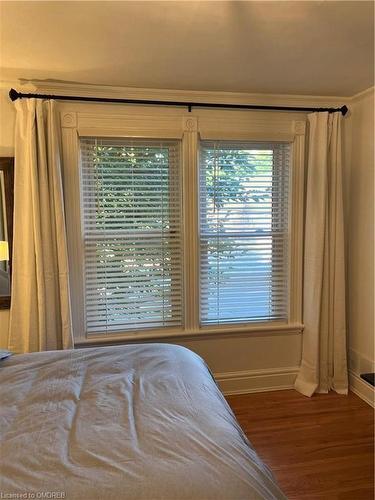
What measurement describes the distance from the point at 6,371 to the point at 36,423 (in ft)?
1.74

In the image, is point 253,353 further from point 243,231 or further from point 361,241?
point 361,241

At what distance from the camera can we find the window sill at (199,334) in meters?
2.82

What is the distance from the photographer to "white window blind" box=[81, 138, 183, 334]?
276cm

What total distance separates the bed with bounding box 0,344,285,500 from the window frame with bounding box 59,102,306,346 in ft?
3.62

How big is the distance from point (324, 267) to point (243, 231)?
729 mm

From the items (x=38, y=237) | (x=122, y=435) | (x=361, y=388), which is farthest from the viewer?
(x=361, y=388)

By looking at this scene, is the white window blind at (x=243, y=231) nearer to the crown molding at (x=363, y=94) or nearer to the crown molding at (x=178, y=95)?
the crown molding at (x=178, y=95)

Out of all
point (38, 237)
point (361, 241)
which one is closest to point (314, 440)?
point (361, 241)

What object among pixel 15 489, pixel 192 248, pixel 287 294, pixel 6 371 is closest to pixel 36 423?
pixel 15 489

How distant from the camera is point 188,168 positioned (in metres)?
2.83

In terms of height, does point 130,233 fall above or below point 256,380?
above

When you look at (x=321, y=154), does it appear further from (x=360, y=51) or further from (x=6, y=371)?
(x=6, y=371)

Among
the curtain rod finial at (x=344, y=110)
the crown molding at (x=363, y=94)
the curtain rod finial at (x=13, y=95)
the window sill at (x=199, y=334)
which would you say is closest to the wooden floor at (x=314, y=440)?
the window sill at (x=199, y=334)

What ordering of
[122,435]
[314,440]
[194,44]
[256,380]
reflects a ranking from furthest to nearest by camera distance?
1. [256,380]
2. [314,440]
3. [194,44]
4. [122,435]
